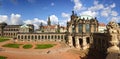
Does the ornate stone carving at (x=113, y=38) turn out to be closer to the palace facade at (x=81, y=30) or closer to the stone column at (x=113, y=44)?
the stone column at (x=113, y=44)

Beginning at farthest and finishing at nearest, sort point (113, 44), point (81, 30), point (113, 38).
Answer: point (81, 30), point (113, 38), point (113, 44)

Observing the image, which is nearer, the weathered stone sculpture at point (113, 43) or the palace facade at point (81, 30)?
the weathered stone sculpture at point (113, 43)

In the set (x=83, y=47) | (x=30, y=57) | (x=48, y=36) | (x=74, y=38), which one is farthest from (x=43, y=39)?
(x=30, y=57)

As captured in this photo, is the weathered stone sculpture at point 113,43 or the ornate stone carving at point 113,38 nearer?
the weathered stone sculpture at point 113,43

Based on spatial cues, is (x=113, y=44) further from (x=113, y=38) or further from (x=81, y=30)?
(x=81, y=30)

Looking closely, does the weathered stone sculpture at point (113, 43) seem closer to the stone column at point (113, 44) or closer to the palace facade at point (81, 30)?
the stone column at point (113, 44)

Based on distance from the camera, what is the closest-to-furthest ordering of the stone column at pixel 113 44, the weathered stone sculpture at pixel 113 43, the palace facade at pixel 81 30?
the weathered stone sculpture at pixel 113 43 → the stone column at pixel 113 44 → the palace facade at pixel 81 30

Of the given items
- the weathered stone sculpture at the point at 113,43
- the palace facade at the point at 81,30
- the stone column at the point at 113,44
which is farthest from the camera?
the palace facade at the point at 81,30

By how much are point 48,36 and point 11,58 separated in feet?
182

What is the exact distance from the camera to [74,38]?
96625mm

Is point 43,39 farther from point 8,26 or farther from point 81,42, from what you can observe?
point 8,26

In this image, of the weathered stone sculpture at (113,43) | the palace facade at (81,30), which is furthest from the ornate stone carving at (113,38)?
the palace facade at (81,30)

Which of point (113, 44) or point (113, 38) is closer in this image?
point (113, 44)

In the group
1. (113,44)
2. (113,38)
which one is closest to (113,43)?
(113,44)
